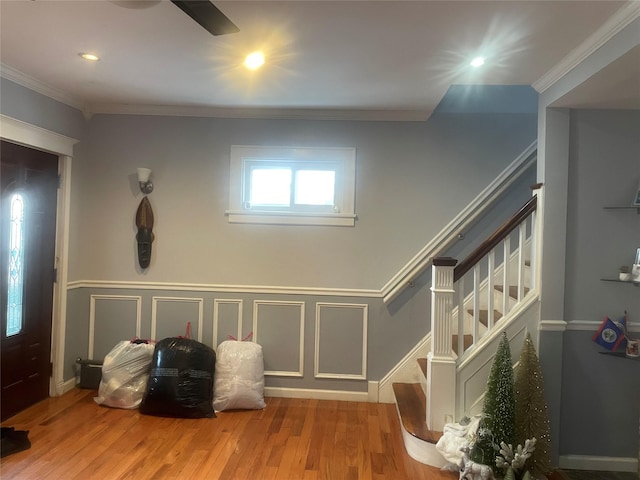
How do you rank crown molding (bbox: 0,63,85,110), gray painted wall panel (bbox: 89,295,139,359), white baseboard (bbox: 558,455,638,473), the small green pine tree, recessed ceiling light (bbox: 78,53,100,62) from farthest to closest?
gray painted wall panel (bbox: 89,295,139,359) → crown molding (bbox: 0,63,85,110) → white baseboard (bbox: 558,455,638,473) → recessed ceiling light (bbox: 78,53,100,62) → the small green pine tree

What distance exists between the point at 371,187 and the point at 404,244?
562 millimetres

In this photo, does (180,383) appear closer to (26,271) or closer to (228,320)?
(228,320)

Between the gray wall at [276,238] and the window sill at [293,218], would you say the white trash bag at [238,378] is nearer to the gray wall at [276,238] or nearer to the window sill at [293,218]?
the gray wall at [276,238]

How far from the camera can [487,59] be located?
2453 millimetres

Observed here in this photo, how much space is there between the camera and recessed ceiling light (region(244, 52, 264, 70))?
8.06 ft

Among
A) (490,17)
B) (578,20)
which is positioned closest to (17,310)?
(490,17)

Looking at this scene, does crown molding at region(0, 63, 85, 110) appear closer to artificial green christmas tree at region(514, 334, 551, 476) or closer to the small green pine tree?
artificial green christmas tree at region(514, 334, 551, 476)

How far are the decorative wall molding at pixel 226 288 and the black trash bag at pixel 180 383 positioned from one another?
0.55m

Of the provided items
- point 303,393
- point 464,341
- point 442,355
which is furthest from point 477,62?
point 303,393

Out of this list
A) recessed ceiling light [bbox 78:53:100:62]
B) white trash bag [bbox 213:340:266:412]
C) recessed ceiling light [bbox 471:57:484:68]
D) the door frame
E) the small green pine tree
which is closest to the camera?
the small green pine tree

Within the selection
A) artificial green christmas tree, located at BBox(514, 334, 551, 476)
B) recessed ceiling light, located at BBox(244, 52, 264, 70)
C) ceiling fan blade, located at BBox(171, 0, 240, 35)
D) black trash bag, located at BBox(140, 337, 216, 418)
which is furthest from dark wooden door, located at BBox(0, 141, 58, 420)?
artificial green christmas tree, located at BBox(514, 334, 551, 476)

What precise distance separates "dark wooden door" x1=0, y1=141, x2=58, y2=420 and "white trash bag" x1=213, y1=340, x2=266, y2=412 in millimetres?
1416

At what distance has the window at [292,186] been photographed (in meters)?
3.58

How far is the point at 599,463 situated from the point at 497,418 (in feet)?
3.13
